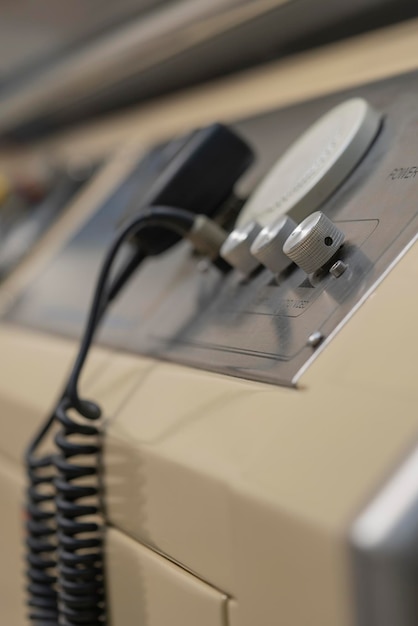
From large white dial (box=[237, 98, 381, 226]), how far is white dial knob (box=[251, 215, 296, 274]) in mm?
38

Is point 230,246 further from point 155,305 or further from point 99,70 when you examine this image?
point 99,70

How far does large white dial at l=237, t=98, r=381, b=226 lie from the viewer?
18.7 inches

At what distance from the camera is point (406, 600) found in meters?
0.27

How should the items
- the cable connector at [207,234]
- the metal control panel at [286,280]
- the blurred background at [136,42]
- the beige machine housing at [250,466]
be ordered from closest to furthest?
the beige machine housing at [250,466], the metal control panel at [286,280], the cable connector at [207,234], the blurred background at [136,42]

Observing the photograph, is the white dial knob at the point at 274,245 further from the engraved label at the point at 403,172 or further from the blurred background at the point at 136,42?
the blurred background at the point at 136,42

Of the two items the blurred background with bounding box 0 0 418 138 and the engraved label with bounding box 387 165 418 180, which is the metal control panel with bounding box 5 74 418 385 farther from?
the blurred background with bounding box 0 0 418 138

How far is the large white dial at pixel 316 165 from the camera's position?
0.47 meters

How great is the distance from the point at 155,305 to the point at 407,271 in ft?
0.89

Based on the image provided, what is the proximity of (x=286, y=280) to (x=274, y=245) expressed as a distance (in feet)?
0.08

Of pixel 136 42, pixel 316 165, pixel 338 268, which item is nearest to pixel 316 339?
pixel 338 268

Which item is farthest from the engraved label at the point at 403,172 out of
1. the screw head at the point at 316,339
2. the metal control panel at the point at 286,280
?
the screw head at the point at 316,339

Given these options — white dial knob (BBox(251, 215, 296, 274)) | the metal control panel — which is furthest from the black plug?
white dial knob (BBox(251, 215, 296, 274))

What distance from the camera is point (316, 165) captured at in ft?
1.63

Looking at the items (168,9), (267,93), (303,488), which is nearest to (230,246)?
(303,488)
